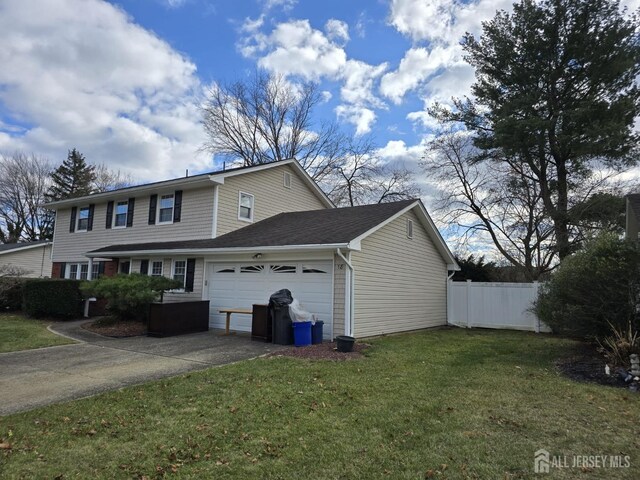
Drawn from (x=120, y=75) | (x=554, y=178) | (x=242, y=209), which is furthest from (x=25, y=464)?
(x=554, y=178)

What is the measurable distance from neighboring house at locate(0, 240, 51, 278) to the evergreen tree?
45.2 ft

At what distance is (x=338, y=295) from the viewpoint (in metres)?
10.9

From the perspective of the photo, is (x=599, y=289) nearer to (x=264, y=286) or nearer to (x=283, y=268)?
(x=283, y=268)

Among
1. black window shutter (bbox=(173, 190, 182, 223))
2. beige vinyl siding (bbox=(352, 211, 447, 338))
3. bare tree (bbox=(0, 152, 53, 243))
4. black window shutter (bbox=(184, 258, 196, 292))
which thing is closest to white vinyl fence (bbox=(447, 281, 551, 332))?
beige vinyl siding (bbox=(352, 211, 447, 338))

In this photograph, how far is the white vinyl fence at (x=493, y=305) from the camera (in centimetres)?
1480

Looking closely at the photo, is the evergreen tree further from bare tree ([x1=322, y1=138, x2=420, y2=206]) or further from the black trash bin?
the black trash bin

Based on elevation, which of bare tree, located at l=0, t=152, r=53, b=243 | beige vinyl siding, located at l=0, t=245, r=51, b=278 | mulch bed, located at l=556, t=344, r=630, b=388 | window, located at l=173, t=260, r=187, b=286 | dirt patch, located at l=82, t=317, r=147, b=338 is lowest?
dirt patch, located at l=82, t=317, r=147, b=338

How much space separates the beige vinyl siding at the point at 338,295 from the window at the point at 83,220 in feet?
47.0

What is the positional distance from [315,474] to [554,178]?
67.3ft

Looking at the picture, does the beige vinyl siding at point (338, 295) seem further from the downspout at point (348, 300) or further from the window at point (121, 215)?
the window at point (121, 215)

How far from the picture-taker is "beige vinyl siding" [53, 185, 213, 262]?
15.0 meters

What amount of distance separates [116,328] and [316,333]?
6326 mm

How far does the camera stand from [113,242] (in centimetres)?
1786

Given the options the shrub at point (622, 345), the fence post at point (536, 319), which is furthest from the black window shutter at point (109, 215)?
the shrub at point (622, 345)
